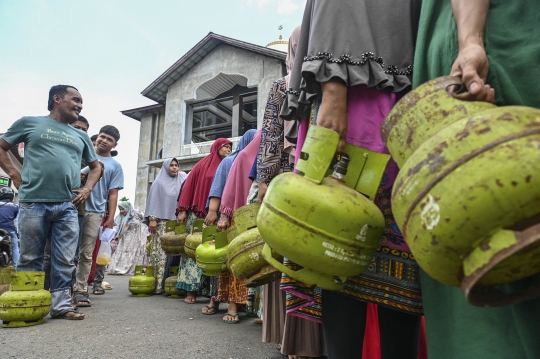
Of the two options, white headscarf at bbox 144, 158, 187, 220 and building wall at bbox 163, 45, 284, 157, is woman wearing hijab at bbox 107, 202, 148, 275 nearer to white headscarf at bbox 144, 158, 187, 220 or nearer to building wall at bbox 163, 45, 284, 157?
building wall at bbox 163, 45, 284, 157

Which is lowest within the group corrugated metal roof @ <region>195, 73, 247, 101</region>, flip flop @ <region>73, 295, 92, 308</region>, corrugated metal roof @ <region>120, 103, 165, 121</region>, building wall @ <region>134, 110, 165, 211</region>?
flip flop @ <region>73, 295, 92, 308</region>

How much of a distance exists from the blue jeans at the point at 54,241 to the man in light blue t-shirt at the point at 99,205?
870 mm

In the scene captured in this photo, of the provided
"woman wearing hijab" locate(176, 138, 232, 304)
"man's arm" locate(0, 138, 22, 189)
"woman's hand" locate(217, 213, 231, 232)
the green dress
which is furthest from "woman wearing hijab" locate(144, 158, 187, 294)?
the green dress

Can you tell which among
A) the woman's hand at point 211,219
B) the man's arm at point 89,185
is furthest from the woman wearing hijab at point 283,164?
the man's arm at point 89,185

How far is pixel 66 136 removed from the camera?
12.6 feet

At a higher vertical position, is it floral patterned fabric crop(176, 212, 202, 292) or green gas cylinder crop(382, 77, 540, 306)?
green gas cylinder crop(382, 77, 540, 306)

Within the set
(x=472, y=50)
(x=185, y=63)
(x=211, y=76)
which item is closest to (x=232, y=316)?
(x=472, y=50)

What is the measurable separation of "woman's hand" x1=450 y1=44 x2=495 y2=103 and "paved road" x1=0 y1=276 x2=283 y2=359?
2.05 m

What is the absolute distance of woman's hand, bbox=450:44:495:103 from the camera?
0.89 m

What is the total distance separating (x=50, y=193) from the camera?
11.9 feet

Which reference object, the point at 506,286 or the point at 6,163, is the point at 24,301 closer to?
the point at 6,163

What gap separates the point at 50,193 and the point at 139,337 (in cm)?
167

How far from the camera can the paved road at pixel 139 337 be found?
242 cm

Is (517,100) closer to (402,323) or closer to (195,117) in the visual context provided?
(402,323)
